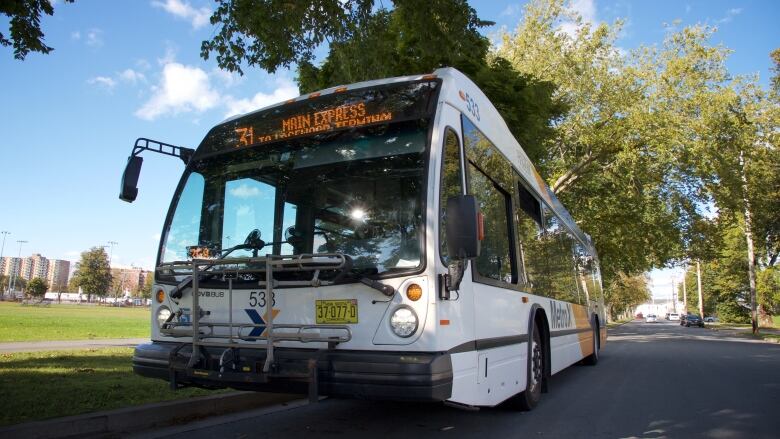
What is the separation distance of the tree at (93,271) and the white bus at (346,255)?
299 ft

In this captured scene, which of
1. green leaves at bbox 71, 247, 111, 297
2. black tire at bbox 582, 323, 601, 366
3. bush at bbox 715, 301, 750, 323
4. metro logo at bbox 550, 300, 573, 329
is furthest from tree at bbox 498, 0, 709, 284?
green leaves at bbox 71, 247, 111, 297

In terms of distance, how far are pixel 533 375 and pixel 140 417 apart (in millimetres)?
4326

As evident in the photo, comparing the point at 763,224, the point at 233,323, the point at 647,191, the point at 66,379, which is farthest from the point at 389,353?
the point at 763,224

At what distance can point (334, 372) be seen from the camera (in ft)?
13.1

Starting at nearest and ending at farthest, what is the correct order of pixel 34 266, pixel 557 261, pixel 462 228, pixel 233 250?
pixel 462 228 < pixel 233 250 < pixel 557 261 < pixel 34 266

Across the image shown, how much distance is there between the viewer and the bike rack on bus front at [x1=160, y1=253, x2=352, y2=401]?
4.12 meters

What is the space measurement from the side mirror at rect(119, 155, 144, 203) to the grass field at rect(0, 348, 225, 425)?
7.15ft

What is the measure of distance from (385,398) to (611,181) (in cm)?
2644

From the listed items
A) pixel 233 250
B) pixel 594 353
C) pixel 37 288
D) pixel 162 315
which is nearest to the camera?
pixel 233 250

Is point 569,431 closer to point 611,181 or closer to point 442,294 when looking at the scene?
point 442,294

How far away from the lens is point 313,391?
13.0 ft

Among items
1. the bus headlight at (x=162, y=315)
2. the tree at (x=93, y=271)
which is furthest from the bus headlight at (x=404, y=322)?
the tree at (x=93, y=271)

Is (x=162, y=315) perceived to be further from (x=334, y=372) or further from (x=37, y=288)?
(x=37, y=288)

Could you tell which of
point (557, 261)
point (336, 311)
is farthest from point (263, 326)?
point (557, 261)
